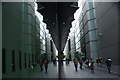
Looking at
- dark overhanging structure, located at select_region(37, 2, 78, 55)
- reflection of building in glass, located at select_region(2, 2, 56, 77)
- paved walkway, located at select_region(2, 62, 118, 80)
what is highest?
dark overhanging structure, located at select_region(37, 2, 78, 55)

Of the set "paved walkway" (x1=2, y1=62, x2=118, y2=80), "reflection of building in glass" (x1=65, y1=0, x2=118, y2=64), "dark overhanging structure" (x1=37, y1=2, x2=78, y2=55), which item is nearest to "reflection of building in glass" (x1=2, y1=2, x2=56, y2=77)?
"paved walkway" (x1=2, y1=62, x2=118, y2=80)

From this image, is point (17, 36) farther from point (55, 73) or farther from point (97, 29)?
point (97, 29)

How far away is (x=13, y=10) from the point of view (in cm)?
109

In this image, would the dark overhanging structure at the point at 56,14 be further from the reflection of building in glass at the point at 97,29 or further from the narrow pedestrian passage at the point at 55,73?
the narrow pedestrian passage at the point at 55,73

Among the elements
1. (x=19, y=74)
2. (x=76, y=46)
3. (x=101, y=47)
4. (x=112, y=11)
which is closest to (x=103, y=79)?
(x=76, y=46)

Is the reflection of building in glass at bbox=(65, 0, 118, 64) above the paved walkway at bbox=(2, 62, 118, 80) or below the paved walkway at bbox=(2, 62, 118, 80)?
above

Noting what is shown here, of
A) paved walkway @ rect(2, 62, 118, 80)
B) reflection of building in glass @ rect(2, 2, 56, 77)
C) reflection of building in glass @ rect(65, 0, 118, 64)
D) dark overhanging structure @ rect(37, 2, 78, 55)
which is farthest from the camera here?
reflection of building in glass @ rect(65, 0, 118, 64)

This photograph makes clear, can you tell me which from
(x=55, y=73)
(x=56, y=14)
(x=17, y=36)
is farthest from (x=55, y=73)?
(x=17, y=36)

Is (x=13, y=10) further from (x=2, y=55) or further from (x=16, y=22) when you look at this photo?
(x=2, y=55)

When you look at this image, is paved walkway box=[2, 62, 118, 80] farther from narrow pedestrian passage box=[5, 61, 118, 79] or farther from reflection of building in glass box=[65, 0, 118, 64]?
reflection of building in glass box=[65, 0, 118, 64]

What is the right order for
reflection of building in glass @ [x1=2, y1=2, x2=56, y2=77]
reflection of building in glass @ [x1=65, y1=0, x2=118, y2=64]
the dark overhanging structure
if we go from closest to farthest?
reflection of building in glass @ [x1=2, y1=2, x2=56, y2=77]
the dark overhanging structure
reflection of building in glass @ [x1=65, y1=0, x2=118, y2=64]

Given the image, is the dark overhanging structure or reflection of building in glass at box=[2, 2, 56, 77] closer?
reflection of building in glass at box=[2, 2, 56, 77]

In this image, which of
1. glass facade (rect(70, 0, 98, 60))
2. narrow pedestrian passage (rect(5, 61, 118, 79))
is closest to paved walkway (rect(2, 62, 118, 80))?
narrow pedestrian passage (rect(5, 61, 118, 79))

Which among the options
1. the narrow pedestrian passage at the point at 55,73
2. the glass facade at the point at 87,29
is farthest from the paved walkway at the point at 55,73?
the glass facade at the point at 87,29
